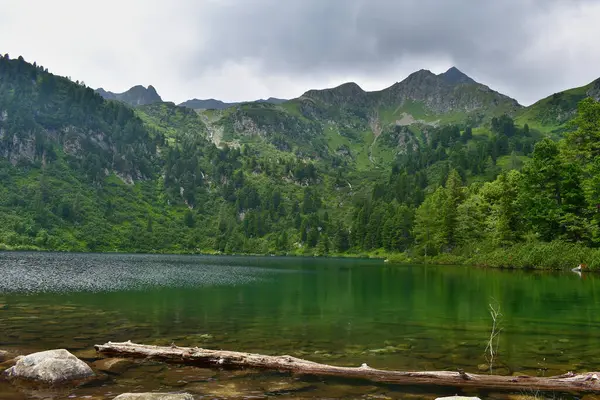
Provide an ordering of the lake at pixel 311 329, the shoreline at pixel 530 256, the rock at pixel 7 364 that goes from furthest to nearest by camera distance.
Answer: the shoreline at pixel 530 256
the rock at pixel 7 364
the lake at pixel 311 329

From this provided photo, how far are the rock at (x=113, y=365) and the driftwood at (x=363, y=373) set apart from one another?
0.54 metres

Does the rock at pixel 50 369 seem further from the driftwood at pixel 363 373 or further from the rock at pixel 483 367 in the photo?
the rock at pixel 483 367

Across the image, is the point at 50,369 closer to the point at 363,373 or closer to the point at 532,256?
the point at 363,373

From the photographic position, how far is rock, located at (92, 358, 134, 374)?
20.0 m

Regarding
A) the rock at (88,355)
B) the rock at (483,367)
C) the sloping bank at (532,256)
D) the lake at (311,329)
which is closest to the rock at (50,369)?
the lake at (311,329)

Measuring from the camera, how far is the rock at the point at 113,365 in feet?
65.5

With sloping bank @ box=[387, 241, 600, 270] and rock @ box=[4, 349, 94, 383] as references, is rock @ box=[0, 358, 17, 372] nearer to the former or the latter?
rock @ box=[4, 349, 94, 383]

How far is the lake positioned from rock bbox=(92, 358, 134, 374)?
0.77m

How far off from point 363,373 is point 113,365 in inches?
464

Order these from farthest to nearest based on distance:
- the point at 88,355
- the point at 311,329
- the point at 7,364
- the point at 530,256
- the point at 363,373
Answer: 1. the point at 530,256
2. the point at 311,329
3. the point at 88,355
4. the point at 7,364
5. the point at 363,373

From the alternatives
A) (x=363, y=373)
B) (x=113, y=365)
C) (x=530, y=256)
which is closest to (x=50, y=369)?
(x=113, y=365)

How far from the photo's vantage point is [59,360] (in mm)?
18531

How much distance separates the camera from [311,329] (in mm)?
31625

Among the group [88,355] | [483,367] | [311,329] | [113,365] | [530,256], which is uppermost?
[530,256]
